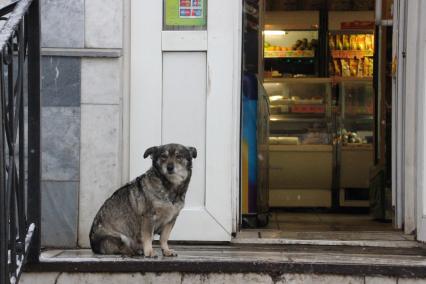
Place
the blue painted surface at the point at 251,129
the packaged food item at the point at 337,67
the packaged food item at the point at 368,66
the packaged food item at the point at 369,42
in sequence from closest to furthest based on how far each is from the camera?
the blue painted surface at the point at 251,129
the packaged food item at the point at 368,66
the packaged food item at the point at 337,67
the packaged food item at the point at 369,42

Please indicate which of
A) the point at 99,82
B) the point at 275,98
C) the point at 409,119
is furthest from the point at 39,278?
the point at 275,98

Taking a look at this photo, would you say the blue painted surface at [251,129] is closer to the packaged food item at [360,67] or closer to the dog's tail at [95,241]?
the dog's tail at [95,241]

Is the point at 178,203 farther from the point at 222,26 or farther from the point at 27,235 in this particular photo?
the point at 222,26

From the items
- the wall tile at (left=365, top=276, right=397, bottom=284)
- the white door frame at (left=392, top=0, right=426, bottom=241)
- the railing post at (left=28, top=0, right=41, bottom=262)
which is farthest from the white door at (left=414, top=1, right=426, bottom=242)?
the railing post at (left=28, top=0, right=41, bottom=262)

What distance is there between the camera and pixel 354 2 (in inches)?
413

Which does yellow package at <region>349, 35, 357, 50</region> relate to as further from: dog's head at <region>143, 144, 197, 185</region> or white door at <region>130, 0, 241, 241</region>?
dog's head at <region>143, 144, 197, 185</region>

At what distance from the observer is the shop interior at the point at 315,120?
7254 millimetres

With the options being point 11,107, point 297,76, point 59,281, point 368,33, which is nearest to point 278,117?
point 297,76

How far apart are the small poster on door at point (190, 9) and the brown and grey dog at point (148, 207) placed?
4.91ft

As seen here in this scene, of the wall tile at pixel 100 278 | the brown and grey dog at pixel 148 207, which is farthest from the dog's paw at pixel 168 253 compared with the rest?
the wall tile at pixel 100 278

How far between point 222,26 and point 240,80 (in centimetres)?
55

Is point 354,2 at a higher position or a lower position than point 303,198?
higher

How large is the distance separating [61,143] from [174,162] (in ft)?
4.65

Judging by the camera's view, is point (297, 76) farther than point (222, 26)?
Yes
